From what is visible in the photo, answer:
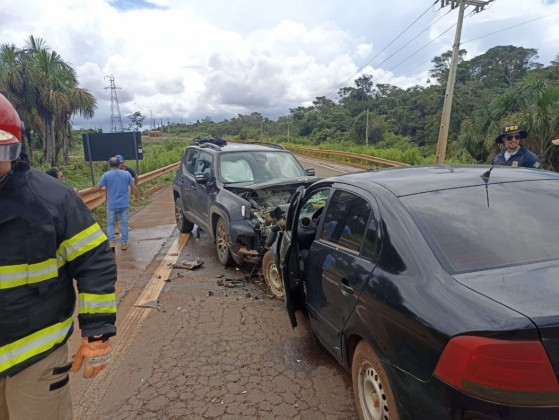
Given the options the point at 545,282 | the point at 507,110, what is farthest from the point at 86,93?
the point at 545,282

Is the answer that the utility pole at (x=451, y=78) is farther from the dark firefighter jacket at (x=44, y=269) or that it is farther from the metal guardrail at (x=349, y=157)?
the dark firefighter jacket at (x=44, y=269)

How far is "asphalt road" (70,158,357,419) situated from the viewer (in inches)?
112

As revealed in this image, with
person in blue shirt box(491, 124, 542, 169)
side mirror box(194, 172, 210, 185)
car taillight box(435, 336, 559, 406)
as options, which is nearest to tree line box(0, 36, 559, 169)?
person in blue shirt box(491, 124, 542, 169)

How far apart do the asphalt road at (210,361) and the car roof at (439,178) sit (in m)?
1.51

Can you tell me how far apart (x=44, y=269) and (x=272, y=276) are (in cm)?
324

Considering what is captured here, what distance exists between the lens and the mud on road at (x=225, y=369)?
2.84 meters

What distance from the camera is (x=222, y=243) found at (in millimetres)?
6055

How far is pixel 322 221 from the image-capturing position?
324cm

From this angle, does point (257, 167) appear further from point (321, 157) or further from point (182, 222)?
point (321, 157)

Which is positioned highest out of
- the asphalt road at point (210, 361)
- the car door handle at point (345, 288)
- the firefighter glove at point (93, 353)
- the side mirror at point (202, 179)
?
the side mirror at point (202, 179)

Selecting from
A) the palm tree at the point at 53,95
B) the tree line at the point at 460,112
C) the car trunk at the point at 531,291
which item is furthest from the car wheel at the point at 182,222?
the palm tree at the point at 53,95

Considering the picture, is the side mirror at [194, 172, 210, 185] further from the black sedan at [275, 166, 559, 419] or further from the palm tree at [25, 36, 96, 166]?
the palm tree at [25, 36, 96, 166]

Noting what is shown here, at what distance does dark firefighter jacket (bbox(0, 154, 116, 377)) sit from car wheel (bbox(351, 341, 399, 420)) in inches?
54.1

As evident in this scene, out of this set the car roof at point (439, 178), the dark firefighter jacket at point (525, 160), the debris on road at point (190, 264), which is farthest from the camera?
the debris on road at point (190, 264)
